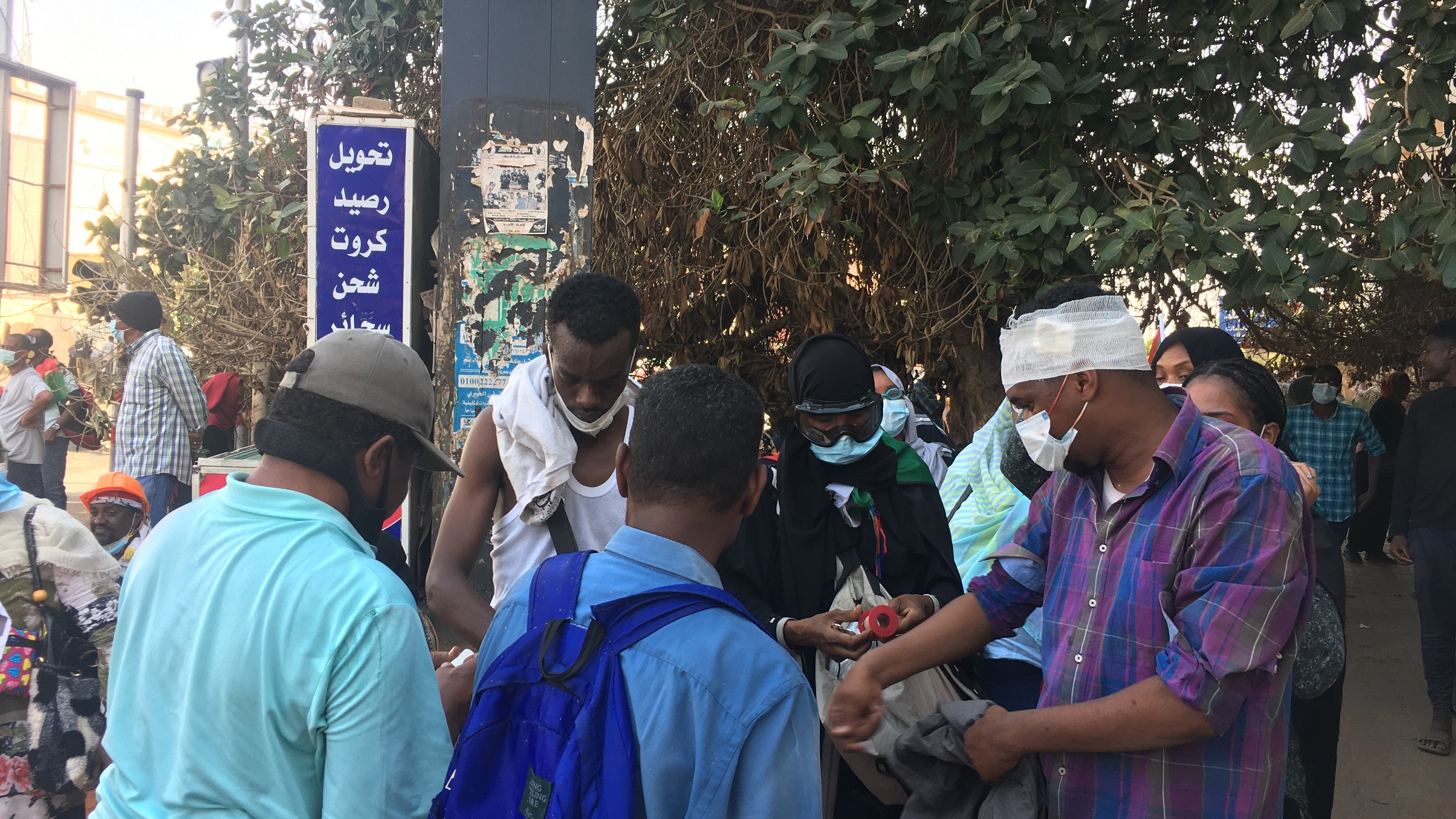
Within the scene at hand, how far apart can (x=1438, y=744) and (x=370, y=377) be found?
18.7 feet

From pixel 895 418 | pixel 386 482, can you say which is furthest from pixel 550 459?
pixel 895 418

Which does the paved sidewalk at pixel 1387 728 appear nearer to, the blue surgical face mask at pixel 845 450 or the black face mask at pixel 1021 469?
the black face mask at pixel 1021 469

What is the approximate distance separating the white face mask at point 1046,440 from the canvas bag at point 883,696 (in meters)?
0.59

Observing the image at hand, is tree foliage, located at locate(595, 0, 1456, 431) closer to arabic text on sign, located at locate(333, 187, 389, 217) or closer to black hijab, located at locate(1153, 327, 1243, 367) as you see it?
black hijab, located at locate(1153, 327, 1243, 367)

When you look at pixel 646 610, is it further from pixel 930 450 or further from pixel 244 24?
pixel 244 24

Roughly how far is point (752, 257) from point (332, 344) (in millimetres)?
3862

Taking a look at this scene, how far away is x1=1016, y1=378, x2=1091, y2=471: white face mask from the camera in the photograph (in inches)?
68.9

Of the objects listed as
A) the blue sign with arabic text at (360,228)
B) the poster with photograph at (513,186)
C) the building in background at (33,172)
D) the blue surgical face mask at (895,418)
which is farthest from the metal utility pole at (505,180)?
the building in background at (33,172)

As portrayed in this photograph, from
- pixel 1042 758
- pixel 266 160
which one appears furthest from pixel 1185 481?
pixel 266 160

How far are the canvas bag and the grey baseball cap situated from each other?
1034 millimetres

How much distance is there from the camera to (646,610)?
1.25m

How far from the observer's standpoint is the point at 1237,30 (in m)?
3.81

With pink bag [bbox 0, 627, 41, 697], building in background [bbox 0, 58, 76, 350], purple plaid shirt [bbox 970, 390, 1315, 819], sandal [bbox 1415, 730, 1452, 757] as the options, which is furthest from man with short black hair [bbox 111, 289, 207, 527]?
building in background [bbox 0, 58, 76, 350]

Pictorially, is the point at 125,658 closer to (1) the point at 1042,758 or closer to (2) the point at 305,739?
(2) the point at 305,739
